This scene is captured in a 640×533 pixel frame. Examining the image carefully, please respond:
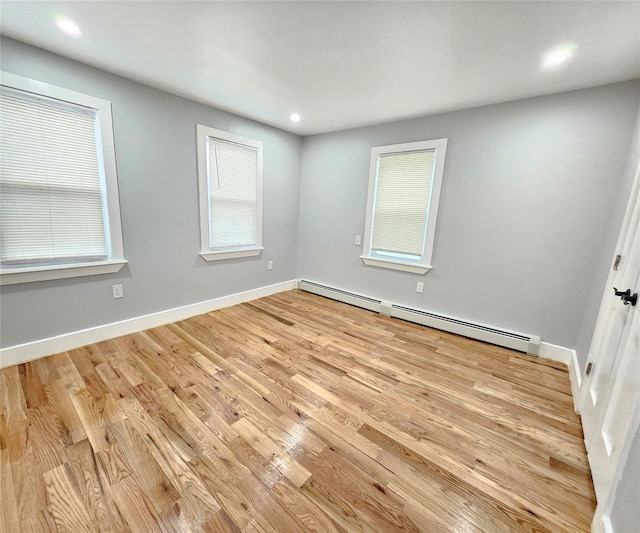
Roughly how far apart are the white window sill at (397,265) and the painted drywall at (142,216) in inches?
68.4

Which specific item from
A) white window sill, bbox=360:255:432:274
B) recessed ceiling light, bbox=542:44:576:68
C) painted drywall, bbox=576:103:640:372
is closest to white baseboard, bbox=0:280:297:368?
white window sill, bbox=360:255:432:274

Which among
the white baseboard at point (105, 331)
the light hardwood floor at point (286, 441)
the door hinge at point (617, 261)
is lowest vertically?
the light hardwood floor at point (286, 441)

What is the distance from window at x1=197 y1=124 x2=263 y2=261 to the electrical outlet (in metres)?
0.85

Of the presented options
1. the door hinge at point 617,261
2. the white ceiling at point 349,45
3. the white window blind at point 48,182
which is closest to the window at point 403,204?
the white ceiling at point 349,45

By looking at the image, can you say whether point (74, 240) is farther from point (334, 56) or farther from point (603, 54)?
point (603, 54)

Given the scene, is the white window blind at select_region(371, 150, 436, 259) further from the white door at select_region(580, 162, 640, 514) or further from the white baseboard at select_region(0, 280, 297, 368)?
the white baseboard at select_region(0, 280, 297, 368)

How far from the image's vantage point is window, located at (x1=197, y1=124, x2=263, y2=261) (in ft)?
9.74

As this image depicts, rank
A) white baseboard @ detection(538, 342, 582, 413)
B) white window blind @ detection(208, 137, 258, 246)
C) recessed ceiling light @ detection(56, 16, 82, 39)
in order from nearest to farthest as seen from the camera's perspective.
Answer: recessed ceiling light @ detection(56, 16, 82, 39) → white baseboard @ detection(538, 342, 582, 413) → white window blind @ detection(208, 137, 258, 246)

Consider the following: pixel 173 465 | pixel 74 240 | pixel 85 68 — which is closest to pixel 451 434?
pixel 173 465

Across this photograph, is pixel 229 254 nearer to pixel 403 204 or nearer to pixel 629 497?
pixel 403 204

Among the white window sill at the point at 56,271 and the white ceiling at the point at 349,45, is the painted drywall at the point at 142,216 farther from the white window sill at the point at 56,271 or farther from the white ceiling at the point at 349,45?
the white ceiling at the point at 349,45

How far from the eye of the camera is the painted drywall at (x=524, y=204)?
214 cm

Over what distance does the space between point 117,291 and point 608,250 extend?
4.14 meters

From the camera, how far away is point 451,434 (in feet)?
5.16
